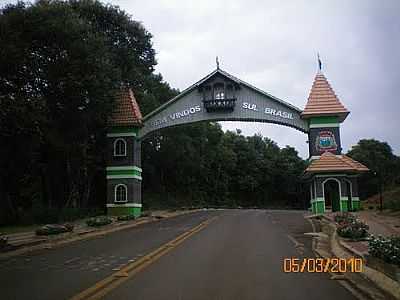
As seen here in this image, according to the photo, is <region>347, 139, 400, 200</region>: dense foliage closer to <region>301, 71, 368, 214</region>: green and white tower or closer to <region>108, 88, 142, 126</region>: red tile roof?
<region>301, 71, 368, 214</region>: green and white tower

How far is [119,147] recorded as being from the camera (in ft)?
127

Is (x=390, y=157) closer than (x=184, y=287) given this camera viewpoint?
No

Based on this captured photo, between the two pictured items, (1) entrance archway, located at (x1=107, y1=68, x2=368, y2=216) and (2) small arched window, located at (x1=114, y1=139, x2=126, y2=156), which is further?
(2) small arched window, located at (x1=114, y1=139, x2=126, y2=156)

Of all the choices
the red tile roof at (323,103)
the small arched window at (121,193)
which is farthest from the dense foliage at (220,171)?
the red tile roof at (323,103)

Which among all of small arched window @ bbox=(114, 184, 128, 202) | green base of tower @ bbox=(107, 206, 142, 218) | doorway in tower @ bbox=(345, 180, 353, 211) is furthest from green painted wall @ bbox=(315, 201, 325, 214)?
small arched window @ bbox=(114, 184, 128, 202)

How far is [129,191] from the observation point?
37781mm

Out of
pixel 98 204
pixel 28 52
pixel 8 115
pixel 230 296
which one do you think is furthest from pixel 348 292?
pixel 98 204

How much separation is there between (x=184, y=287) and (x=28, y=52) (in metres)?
20.2

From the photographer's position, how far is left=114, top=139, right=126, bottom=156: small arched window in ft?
126

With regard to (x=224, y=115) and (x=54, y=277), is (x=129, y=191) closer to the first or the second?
(x=224, y=115)

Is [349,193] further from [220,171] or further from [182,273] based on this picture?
[220,171]

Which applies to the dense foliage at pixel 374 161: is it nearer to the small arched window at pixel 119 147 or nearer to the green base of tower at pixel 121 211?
the green base of tower at pixel 121 211
